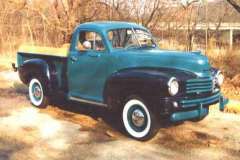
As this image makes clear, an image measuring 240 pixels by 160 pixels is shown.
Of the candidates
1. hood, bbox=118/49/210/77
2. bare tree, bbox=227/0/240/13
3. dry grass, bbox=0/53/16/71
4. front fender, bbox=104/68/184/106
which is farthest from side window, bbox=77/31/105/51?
dry grass, bbox=0/53/16/71

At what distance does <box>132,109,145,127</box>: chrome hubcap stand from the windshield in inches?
57.2

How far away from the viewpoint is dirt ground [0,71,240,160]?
689 centimetres

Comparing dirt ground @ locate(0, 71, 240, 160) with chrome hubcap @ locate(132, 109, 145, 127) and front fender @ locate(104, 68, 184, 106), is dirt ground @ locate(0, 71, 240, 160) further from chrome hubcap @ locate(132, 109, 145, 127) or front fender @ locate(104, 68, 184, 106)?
front fender @ locate(104, 68, 184, 106)

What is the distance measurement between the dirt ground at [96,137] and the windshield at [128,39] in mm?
1460

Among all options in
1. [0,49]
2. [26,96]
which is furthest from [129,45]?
[0,49]

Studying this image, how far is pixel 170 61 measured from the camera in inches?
304

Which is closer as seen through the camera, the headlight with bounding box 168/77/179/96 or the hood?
the headlight with bounding box 168/77/179/96

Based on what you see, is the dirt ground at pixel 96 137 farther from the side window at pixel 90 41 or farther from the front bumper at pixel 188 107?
the side window at pixel 90 41

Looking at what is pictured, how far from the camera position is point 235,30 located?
56.8 ft

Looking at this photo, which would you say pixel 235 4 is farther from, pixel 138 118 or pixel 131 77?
pixel 138 118

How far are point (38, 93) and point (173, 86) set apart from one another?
4146mm

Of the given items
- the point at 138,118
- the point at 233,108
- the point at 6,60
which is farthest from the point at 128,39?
the point at 6,60

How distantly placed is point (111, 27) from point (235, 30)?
931 cm

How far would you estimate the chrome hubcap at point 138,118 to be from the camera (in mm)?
7709
